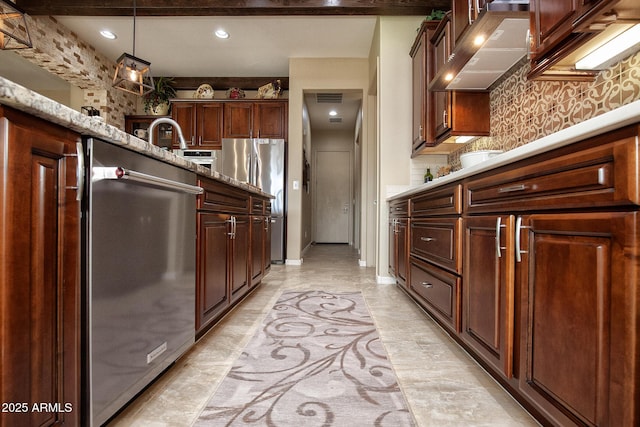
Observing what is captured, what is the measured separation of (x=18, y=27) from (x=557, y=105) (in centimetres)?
511

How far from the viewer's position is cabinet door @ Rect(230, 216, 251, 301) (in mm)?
2064

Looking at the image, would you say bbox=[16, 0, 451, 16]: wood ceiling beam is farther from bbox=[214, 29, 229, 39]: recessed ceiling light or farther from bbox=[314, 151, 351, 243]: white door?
bbox=[314, 151, 351, 243]: white door

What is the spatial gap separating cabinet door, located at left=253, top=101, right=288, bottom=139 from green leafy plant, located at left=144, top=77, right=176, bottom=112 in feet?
5.27

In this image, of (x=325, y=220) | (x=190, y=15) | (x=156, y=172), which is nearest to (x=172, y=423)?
(x=156, y=172)

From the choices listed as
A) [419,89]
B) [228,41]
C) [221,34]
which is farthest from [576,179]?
[228,41]

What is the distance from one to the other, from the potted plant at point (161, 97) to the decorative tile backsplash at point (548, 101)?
16.1 ft

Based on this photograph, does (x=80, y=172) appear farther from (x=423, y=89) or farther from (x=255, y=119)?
(x=255, y=119)

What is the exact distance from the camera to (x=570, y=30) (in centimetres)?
115

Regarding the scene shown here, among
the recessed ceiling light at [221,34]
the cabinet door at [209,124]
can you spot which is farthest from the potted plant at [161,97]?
the recessed ceiling light at [221,34]

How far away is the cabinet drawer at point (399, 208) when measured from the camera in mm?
2596

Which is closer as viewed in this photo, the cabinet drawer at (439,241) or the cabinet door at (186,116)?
the cabinet drawer at (439,241)

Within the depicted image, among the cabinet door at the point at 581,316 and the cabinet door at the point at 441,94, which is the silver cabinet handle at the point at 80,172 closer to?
the cabinet door at the point at 581,316

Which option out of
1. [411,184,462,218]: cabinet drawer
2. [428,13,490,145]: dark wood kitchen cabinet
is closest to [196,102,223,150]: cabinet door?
[428,13,490,145]: dark wood kitchen cabinet

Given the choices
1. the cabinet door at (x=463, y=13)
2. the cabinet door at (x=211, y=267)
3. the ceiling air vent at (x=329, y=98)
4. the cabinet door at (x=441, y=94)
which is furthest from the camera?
the ceiling air vent at (x=329, y=98)
